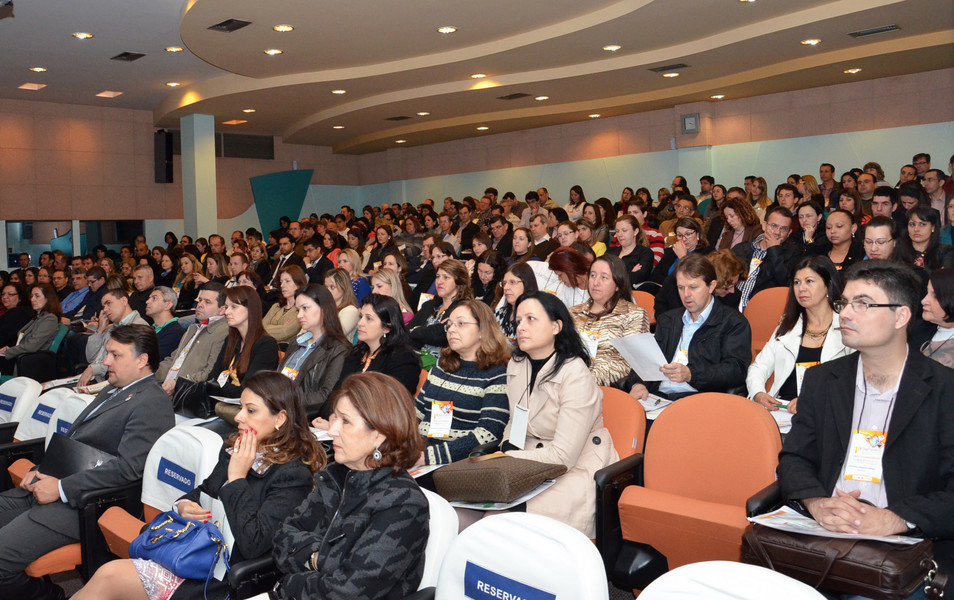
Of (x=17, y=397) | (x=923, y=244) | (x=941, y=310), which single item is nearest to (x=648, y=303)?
(x=923, y=244)

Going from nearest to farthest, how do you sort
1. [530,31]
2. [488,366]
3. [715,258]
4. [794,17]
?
1. [488,366]
2. [715,258]
3. [794,17]
4. [530,31]

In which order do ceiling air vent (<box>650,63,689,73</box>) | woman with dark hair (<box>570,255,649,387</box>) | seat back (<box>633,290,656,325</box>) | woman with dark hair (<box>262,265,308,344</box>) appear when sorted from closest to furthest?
woman with dark hair (<box>570,255,649,387</box>) < seat back (<box>633,290,656,325</box>) < woman with dark hair (<box>262,265,308,344</box>) < ceiling air vent (<box>650,63,689,73</box>)

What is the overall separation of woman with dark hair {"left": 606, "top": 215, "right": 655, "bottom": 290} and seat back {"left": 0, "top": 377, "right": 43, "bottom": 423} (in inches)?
167

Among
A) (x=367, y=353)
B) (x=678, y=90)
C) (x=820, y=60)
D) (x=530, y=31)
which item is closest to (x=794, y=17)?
(x=820, y=60)

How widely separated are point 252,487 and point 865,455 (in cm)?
188

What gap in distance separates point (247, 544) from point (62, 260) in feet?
34.9

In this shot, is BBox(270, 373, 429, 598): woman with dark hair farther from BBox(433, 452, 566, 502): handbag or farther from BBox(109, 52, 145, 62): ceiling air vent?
BBox(109, 52, 145, 62): ceiling air vent

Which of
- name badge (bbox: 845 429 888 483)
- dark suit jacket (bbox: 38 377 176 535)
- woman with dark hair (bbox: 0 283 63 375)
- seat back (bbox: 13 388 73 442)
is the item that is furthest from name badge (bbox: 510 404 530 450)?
woman with dark hair (bbox: 0 283 63 375)

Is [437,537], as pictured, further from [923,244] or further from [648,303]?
[923,244]

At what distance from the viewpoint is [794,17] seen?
292 inches

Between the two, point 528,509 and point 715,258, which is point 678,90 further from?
point 528,509

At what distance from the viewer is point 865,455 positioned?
215 cm

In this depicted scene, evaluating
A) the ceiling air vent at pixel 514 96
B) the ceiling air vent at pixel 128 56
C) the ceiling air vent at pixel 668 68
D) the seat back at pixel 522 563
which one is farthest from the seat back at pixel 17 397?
the ceiling air vent at pixel 514 96

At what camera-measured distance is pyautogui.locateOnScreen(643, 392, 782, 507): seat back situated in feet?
8.49
